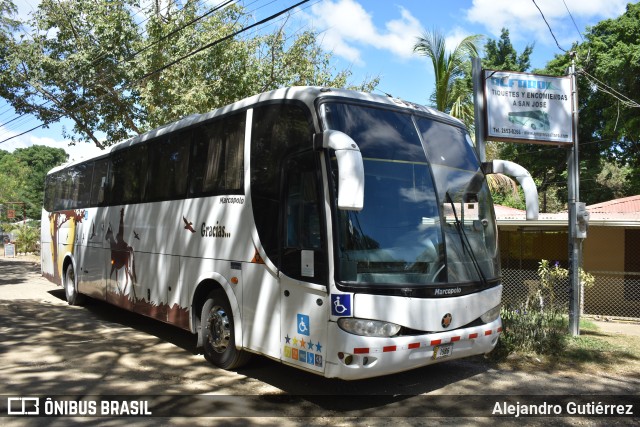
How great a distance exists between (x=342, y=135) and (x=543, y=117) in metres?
5.88

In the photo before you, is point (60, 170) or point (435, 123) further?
point (60, 170)

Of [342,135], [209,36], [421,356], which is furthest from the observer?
[209,36]

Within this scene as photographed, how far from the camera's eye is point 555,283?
1197cm

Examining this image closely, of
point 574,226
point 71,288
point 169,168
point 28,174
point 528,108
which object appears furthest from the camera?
point 28,174

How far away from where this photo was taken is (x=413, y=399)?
230 inches

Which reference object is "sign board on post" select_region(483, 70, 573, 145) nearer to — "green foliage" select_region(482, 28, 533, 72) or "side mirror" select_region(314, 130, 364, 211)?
"side mirror" select_region(314, 130, 364, 211)

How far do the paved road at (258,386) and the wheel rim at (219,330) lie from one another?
339 mm

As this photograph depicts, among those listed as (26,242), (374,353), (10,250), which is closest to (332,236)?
(374,353)

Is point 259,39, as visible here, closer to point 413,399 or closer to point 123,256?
point 123,256

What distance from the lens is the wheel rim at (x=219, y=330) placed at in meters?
6.74

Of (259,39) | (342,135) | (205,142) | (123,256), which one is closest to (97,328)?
(123,256)

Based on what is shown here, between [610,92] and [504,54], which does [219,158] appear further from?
[504,54]

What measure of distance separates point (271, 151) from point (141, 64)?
39.7ft

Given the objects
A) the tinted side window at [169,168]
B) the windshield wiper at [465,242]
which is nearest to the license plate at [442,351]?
the windshield wiper at [465,242]
